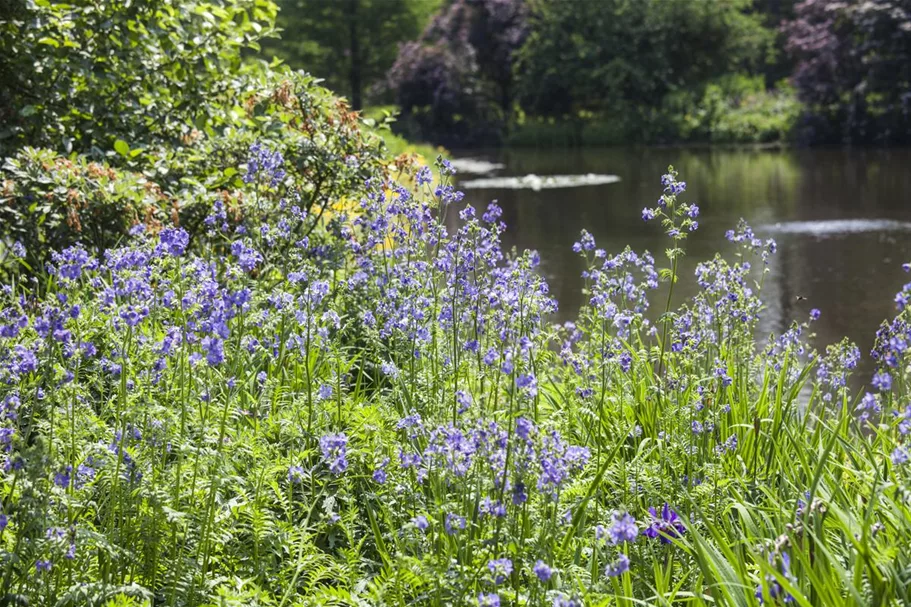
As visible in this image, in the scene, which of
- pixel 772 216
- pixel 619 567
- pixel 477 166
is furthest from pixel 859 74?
pixel 619 567

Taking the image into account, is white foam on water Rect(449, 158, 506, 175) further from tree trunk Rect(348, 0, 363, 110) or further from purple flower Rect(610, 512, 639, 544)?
purple flower Rect(610, 512, 639, 544)

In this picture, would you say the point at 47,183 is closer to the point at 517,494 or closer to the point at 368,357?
the point at 368,357

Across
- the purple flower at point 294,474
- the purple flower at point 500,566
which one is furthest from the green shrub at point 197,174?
the purple flower at point 500,566

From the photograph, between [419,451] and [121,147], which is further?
[121,147]

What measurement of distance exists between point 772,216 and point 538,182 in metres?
6.68

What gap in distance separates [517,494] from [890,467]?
4.76 feet

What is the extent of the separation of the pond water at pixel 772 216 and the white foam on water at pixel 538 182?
69 millimetres

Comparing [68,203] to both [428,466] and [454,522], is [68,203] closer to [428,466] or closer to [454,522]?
[428,466]

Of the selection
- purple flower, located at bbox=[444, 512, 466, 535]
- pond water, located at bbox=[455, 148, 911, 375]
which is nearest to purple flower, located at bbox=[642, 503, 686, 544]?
purple flower, located at bbox=[444, 512, 466, 535]

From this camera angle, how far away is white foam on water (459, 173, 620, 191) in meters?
19.3

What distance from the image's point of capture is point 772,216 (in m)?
14.0

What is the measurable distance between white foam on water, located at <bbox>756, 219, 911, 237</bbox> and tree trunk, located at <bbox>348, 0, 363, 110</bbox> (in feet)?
89.8

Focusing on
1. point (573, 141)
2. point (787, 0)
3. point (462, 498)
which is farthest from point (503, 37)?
point (462, 498)

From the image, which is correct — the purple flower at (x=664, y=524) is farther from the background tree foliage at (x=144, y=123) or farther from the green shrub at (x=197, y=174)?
the background tree foliage at (x=144, y=123)
